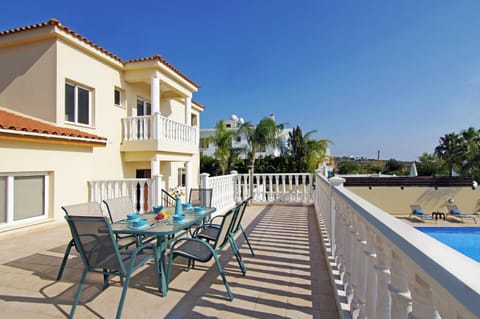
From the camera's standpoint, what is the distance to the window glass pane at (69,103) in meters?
7.97

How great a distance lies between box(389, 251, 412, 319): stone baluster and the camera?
117 centimetres

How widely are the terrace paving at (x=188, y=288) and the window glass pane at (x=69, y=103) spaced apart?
4368 mm

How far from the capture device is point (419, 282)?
0.98m

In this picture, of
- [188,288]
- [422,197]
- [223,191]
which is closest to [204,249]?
[188,288]

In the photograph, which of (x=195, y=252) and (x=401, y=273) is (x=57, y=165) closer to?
(x=195, y=252)

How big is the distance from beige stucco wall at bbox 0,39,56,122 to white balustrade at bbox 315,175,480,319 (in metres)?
8.82

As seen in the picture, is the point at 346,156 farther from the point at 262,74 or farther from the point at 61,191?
the point at 61,191

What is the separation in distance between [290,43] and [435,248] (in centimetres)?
1262

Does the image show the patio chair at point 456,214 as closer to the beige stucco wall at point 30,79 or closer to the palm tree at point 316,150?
the palm tree at point 316,150

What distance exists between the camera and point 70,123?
791cm

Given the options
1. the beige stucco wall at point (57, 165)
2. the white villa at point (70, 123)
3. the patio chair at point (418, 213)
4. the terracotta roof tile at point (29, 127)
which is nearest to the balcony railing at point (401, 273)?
the white villa at point (70, 123)

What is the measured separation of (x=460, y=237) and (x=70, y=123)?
16.5m

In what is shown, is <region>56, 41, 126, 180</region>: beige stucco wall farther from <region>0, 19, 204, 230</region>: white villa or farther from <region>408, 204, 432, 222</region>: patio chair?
<region>408, 204, 432, 222</region>: patio chair

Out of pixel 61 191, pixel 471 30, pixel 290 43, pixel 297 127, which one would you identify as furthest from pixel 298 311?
pixel 297 127
